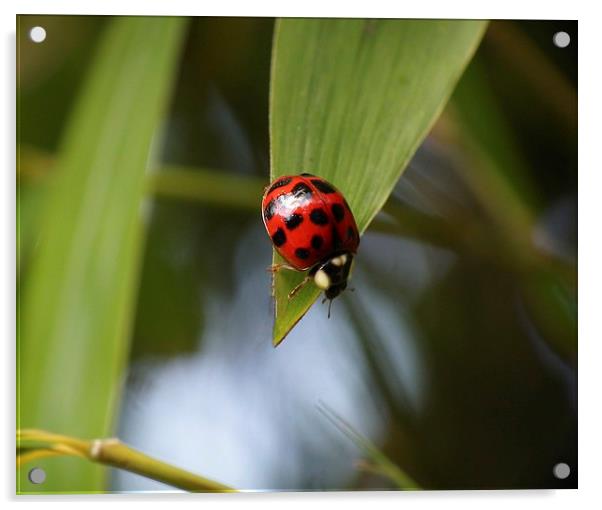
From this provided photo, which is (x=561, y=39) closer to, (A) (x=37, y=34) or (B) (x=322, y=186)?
(B) (x=322, y=186)

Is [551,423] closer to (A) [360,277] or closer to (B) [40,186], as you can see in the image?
(A) [360,277]

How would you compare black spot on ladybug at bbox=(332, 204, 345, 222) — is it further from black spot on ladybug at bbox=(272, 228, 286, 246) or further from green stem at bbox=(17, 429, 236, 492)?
green stem at bbox=(17, 429, 236, 492)

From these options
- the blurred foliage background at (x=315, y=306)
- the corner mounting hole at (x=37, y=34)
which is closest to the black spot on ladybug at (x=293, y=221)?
the blurred foliage background at (x=315, y=306)

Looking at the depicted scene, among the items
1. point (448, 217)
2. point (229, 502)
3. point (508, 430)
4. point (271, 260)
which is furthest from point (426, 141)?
point (229, 502)

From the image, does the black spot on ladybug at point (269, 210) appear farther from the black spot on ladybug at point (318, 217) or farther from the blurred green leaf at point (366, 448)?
the blurred green leaf at point (366, 448)

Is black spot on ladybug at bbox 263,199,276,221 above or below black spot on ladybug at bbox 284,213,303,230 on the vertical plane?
above

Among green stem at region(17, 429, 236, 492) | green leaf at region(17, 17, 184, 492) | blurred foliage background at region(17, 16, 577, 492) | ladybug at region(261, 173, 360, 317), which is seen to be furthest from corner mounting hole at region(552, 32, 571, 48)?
green stem at region(17, 429, 236, 492)

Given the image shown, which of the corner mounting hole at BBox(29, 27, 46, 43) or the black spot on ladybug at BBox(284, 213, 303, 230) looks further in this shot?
the corner mounting hole at BBox(29, 27, 46, 43)

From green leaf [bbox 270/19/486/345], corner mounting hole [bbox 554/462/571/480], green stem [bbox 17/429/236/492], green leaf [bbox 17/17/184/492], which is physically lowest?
green stem [bbox 17/429/236/492]
